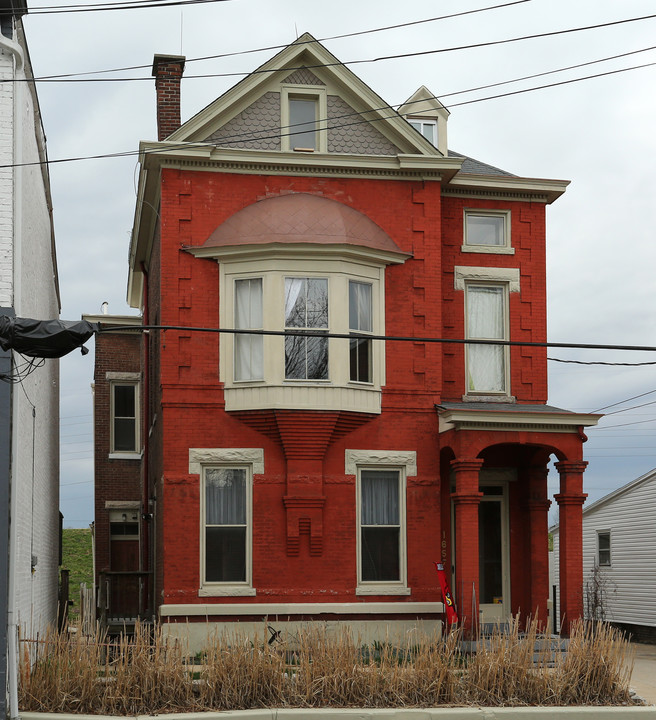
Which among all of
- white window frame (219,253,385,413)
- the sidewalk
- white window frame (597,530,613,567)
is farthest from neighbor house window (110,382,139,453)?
the sidewalk

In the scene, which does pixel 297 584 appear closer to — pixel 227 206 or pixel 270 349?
pixel 270 349

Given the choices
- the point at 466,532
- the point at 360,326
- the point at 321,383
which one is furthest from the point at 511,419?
the point at 321,383

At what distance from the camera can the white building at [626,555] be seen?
93.8 ft

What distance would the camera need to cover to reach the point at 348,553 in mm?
19828

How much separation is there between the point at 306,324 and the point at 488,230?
485 centimetres

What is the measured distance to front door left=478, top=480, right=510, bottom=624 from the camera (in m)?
21.7

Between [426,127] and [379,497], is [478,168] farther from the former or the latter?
[379,497]

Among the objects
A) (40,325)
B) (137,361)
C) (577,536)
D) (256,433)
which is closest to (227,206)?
(256,433)

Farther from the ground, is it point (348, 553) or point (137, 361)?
point (137, 361)

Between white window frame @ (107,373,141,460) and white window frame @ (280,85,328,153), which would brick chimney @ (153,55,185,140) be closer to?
white window frame @ (280,85,328,153)

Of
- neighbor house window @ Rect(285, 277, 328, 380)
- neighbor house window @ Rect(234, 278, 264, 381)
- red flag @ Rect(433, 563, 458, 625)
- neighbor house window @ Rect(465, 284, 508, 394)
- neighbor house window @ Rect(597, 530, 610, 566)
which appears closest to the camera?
red flag @ Rect(433, 563, 458, 625)

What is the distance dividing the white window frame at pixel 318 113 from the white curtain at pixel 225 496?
625 centimetres

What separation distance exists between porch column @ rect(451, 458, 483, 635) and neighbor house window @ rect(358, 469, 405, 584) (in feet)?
3.86

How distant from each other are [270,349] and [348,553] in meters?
4.01
